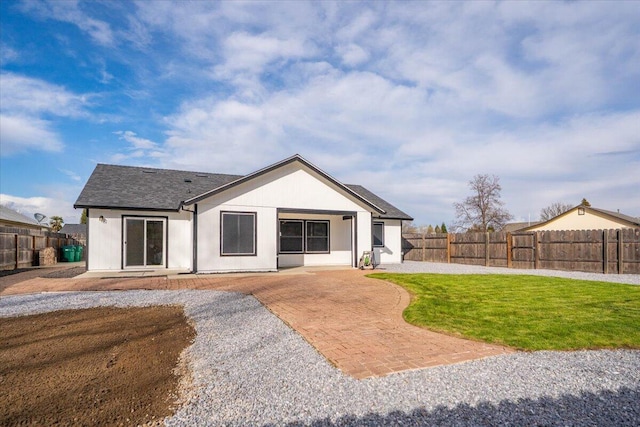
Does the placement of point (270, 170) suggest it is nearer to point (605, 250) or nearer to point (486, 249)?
point (486, 249)

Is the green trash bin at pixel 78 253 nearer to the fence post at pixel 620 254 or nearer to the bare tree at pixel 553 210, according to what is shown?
the fence post at pixel 620 254

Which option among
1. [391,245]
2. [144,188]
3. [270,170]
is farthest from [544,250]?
[144,188]

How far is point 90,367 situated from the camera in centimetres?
404

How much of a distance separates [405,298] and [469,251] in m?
11.7

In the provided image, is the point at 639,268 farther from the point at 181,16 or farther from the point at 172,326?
the point at 181,16

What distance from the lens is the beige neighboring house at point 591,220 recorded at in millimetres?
28241

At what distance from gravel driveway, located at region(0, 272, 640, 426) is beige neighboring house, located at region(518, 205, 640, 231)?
31211 mm

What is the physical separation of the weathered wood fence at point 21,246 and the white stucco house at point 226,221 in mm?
4332

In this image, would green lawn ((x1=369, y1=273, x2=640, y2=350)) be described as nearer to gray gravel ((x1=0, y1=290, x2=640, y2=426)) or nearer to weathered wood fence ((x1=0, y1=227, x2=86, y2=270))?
gray gravel ((x1=0, y1=290, x2=640, y2=426))

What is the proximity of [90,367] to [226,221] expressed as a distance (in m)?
9.12

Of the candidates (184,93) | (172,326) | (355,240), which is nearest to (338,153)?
(355,240)

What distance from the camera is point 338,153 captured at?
22172mm

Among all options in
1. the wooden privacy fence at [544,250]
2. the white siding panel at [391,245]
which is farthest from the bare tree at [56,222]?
the wooden privacy fence at [544,250]

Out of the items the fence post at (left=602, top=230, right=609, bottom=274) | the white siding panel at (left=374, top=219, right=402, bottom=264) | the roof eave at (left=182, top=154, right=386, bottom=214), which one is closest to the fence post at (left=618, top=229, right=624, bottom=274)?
the fence post at (left=602, top=230, right=609, bottom=274)
